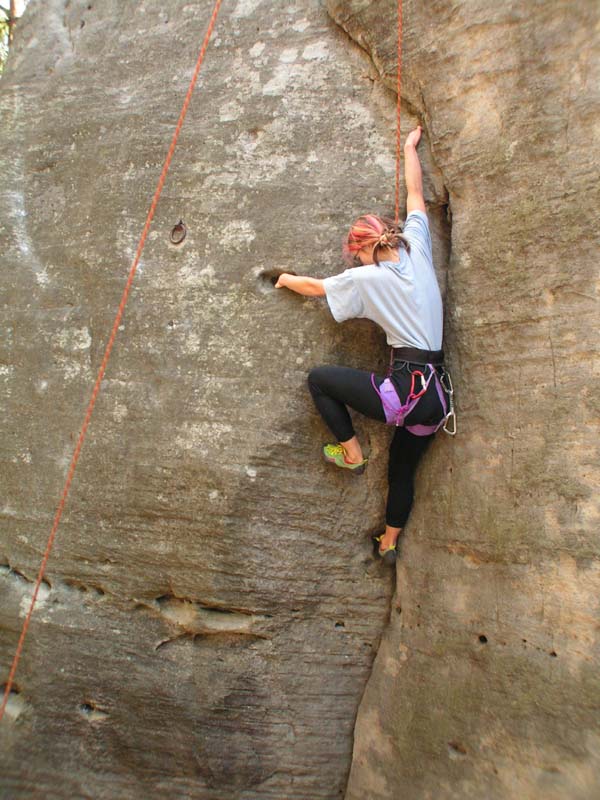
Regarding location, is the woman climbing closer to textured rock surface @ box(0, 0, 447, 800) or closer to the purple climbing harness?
the purple climbing harness

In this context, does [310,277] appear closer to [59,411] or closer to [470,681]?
[59,411]

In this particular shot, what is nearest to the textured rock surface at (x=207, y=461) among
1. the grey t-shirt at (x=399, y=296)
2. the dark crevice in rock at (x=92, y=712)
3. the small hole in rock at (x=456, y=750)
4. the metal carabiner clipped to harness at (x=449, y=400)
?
the dark crevice in rock at (x=92, y=712)

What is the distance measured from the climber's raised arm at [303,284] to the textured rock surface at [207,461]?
0.42 ft

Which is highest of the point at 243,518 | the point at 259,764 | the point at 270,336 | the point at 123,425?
the point at 270,336

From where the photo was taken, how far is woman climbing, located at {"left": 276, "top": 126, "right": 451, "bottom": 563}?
3.02 m

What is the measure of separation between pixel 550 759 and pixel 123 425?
2.26m

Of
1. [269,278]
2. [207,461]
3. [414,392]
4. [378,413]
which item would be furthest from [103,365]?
[414,392]

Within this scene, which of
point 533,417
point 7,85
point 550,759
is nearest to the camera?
point 550,759

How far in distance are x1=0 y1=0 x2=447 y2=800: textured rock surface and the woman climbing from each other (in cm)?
17

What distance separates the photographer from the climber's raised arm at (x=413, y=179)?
3221 millimetres

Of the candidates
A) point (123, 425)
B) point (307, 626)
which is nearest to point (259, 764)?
point (307, 626)

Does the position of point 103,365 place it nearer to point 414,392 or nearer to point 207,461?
point 207,461

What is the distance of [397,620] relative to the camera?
11.2ft

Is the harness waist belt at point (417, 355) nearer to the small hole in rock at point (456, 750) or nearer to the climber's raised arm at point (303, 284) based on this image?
the climber's raised arm at point (303, 284)
